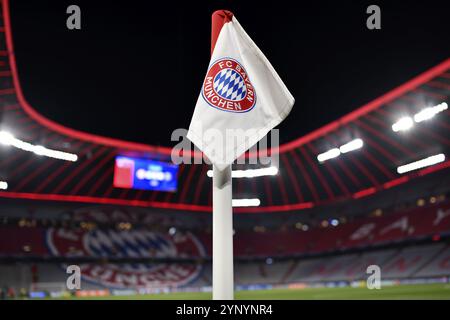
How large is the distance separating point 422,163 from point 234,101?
35432mm

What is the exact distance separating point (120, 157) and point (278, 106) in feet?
115

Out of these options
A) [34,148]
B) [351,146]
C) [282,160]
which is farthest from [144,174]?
[351,146]

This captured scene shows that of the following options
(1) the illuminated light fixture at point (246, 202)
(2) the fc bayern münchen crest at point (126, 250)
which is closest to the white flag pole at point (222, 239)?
(2) the fc bayern münchen crest at point (126, 250)

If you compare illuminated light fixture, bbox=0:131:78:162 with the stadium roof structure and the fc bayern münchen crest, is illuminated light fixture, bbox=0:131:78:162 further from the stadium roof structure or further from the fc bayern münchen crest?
the fc bayern münchen crest

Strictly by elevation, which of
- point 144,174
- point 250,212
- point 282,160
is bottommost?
point 250,212

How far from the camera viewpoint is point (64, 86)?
858 inches

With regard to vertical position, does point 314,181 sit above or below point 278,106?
above

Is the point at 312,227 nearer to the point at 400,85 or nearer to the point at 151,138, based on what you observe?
the point at 151,138

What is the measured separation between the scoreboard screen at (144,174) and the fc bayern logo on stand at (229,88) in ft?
114

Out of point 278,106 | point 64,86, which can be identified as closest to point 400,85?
point 64,86

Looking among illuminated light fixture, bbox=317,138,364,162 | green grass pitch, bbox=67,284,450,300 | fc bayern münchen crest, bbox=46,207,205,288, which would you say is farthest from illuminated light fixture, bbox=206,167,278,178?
green grass pitch, bbox=67,284,450,300

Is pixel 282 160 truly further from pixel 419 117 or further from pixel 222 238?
pixel 222 238

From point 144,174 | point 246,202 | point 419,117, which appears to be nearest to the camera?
point 419,117

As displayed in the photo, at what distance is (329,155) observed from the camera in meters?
38.6
